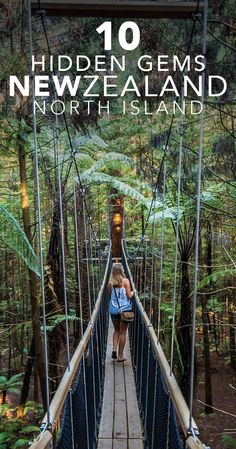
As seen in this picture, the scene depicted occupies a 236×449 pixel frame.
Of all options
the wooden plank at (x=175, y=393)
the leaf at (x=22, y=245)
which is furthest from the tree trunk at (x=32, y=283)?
the wooden plank at (x=175, y=393)

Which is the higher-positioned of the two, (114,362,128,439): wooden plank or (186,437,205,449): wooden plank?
(186,437,205,449): wooden plank

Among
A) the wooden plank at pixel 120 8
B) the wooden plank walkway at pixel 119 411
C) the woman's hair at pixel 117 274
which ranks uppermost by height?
the wooden plank at pixel 120 8

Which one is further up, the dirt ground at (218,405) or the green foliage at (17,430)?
the green foliage at (17,430)

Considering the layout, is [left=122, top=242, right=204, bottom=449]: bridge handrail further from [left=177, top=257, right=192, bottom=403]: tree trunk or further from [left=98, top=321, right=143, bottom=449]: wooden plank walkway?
[left=177, top=257, right=192, bottom=403]: tree trunk

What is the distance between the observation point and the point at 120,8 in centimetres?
153

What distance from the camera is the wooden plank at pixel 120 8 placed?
1523 millimetres

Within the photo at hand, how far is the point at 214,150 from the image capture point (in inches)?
152

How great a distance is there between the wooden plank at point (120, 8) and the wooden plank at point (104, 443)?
2075 millimetres

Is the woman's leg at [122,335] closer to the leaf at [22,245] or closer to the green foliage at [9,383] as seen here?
the green foliage at [9,383]

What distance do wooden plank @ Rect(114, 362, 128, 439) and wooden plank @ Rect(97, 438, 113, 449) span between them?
0.06 meters

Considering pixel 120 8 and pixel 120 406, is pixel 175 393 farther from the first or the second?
pixel 120 406

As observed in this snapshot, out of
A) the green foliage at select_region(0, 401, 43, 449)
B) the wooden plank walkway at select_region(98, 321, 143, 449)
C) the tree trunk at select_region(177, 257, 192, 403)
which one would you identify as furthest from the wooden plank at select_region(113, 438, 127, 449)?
the tree trunk at select_region(177, 257, 192, 403)

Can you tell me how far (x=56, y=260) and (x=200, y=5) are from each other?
347 centimetres

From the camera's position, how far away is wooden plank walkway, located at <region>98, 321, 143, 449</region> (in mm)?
2639
